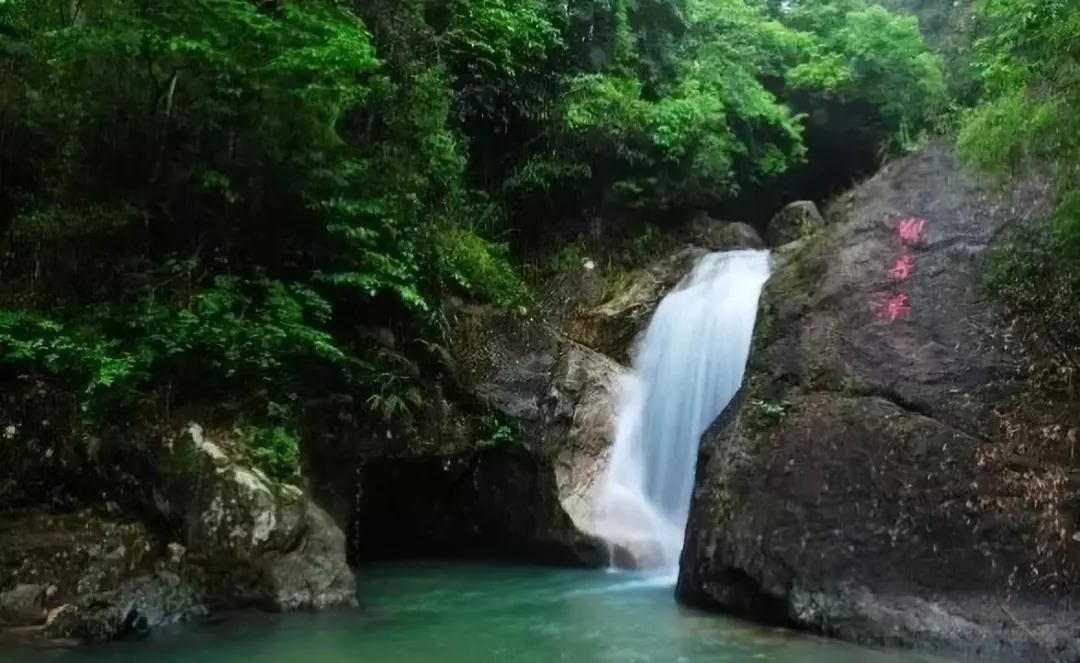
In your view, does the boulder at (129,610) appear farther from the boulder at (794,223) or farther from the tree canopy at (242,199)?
the boulder at (794,223)

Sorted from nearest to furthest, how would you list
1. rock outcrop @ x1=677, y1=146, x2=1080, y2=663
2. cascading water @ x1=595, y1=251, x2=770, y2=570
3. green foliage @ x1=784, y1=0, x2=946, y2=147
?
rock outcrop @ x1=677, y1=146, x2=1080, y2=663 → cascading water @ x1=595, y1=251, x2=770, y2=570 → green foliage @ x1=784, y1=0, x2=946, y2=147

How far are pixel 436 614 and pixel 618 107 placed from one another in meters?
8.62

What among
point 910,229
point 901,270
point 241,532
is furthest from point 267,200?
point 910,229

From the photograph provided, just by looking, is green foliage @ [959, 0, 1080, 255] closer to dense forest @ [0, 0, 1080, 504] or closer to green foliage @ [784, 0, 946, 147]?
dense forest @ [0, 0, 1080, 504]

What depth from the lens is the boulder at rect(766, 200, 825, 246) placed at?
15486mm

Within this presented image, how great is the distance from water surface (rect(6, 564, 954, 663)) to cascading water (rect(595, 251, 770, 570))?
5.24 ft

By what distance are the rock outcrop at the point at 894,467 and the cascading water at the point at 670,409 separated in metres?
2.21

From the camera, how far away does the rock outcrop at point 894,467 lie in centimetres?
706

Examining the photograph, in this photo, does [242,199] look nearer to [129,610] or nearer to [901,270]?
[129,610]

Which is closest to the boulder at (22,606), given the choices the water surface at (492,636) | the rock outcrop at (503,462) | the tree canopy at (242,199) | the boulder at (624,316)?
the water surface at (492,636)

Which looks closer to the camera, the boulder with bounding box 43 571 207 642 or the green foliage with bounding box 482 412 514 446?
the boulder with bounding box 43 571 207 642

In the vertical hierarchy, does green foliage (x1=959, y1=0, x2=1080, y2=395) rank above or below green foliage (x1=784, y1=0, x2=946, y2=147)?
below

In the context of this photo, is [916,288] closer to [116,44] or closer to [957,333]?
[957,333]

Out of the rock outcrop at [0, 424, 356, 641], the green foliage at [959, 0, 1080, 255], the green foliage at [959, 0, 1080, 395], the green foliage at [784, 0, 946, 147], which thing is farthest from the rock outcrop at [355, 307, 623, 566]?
the green foliage at [784, 0, 946, 147]
